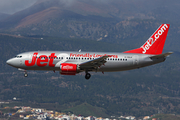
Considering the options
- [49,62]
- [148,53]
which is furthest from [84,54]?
[148,53]

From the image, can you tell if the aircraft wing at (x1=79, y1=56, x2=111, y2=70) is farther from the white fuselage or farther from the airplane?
the white fuselage

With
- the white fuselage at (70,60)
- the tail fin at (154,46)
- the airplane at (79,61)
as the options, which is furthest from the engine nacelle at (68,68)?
the tail fin at (154,46)

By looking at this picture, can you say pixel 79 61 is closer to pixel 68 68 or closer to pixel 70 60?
pixel 70 60

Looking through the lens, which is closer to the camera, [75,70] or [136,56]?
[75,70]

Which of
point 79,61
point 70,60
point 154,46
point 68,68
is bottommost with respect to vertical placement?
point 68,68

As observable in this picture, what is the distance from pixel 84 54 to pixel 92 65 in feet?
12.4

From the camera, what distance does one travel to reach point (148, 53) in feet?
281

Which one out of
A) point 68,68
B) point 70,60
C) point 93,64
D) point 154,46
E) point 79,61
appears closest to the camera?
point 68,68

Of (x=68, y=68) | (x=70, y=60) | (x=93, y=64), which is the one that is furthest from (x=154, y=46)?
(x=68, y=68)

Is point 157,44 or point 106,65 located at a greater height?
point 157,44

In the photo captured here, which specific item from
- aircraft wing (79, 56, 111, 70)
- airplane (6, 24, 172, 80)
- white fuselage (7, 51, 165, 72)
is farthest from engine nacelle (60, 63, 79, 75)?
white fuselage (7, 51, 165, 72)

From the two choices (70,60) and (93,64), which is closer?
(93,64)

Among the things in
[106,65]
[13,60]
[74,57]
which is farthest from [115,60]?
[13,60]

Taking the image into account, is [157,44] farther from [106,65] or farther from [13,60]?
[13,60]
